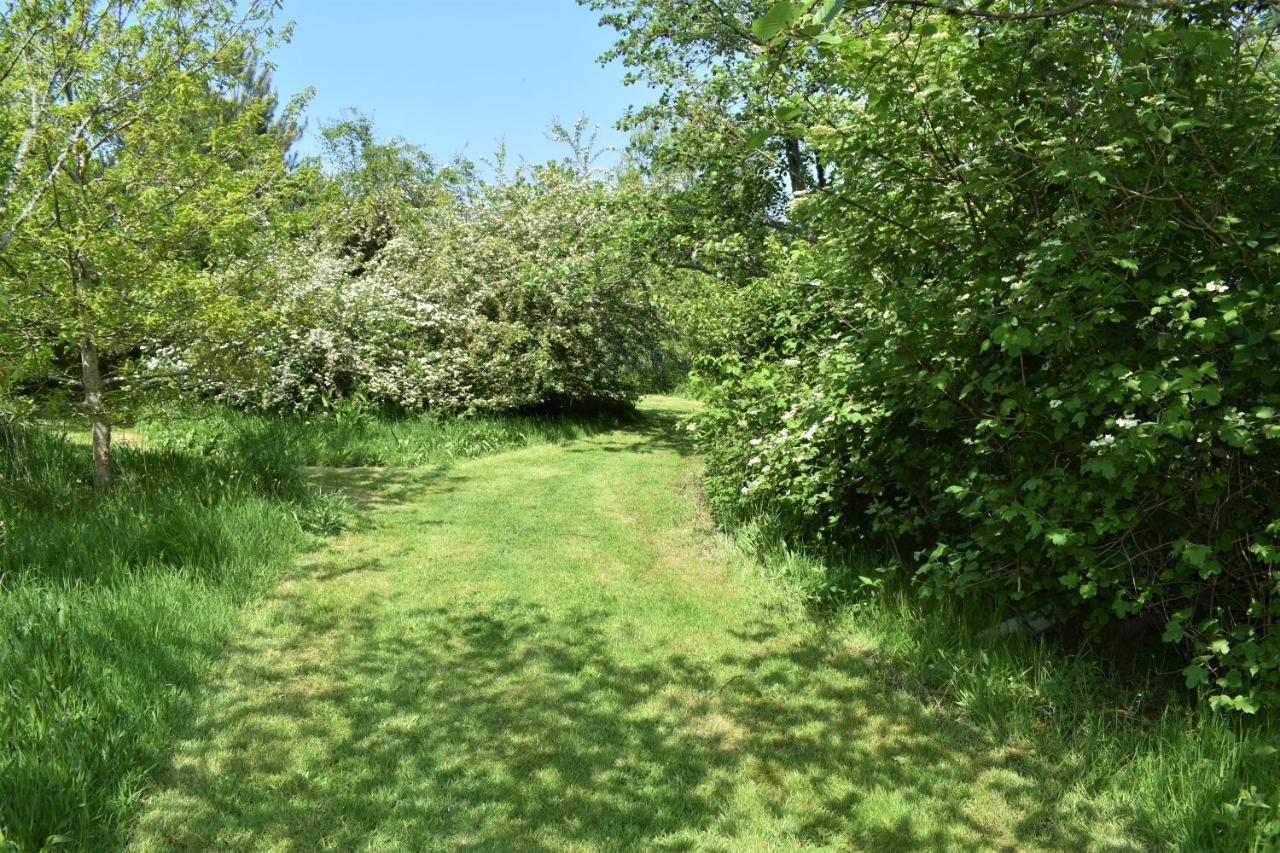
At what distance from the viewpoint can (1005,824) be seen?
3344 mm

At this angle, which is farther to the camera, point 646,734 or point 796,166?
point 796,166

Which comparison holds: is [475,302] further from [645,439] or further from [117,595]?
[117,595]

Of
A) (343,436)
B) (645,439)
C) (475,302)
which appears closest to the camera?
(343,436)

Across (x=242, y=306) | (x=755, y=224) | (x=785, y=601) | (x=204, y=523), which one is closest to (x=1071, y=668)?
(x=785, y=601)

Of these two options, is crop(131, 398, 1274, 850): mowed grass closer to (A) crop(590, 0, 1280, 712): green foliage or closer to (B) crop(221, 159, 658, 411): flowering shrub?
(A) crop(590, 0, 1280, 712): green foliage

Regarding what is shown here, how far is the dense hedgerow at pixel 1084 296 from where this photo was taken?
3.44 m

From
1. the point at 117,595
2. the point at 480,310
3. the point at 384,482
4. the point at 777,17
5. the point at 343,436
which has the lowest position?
the point at 117,595

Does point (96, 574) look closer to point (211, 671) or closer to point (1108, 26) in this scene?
point (211, 671)

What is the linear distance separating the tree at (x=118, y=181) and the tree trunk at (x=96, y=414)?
0.04 ft

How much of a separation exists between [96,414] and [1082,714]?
781 centimetres

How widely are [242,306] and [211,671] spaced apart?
13.5 feet

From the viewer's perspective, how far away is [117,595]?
4793mm

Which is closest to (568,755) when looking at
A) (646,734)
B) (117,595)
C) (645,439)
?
(646,734)

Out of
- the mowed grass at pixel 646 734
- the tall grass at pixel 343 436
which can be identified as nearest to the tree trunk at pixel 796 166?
the tall grass at pixel 343 436
